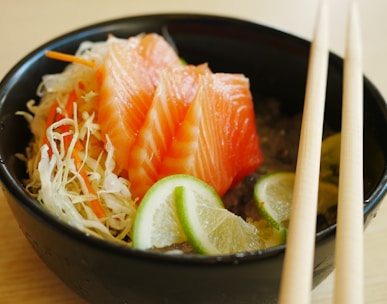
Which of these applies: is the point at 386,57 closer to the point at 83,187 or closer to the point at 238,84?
the point at 238,84

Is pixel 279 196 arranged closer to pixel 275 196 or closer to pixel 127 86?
pixel 275 196

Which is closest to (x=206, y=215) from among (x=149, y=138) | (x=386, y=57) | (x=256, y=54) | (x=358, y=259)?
(x=149, y=138)

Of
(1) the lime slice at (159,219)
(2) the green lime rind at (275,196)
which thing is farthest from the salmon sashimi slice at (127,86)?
(2) the green lime rind at (275,196)

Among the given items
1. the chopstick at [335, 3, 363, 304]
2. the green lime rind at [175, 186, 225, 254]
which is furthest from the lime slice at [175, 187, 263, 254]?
the chopstick at [335, 3, 363, 304]

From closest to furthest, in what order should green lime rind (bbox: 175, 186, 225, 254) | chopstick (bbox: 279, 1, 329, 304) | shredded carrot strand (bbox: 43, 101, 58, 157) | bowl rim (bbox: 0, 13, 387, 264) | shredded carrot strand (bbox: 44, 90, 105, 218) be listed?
chopstick (bbox: 279, 1, 329, 304), bowl rim (bbox: 0, 13, 387, 264), green lime rind (bbox: 175, 186, 225, 254), shredded carrot strand (bbox: 44, 90, 105, 218), shredded carrot strand (bbox: 43, 101, 58, 157)

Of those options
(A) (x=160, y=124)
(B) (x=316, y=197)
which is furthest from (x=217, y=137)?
(B) (x=316, y=197)

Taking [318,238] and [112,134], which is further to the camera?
[112,134]

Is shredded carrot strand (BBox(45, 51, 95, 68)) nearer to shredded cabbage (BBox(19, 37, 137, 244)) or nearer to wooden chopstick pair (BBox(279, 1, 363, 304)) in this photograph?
shredded cabbage (BBox(19, 37, 137, 244))
